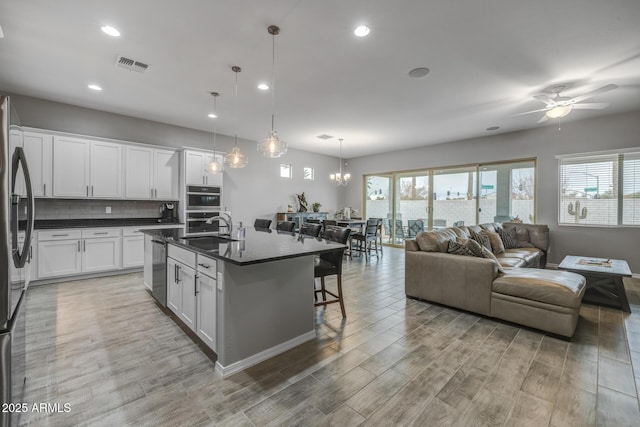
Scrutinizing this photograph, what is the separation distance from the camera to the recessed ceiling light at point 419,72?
3295 mm

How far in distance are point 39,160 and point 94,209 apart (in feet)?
3.51

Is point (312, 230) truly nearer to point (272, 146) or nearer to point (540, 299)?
point (272, 146)

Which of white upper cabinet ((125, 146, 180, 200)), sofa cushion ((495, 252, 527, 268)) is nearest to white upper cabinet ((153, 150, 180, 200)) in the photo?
white upper cabinet ((125, 146, 180, 200))

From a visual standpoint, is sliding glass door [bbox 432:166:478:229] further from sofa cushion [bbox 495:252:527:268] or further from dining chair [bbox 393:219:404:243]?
sofa cushion [bbox 495:252:527:268]

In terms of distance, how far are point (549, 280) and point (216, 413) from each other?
3.16 metres

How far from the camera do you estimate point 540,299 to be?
8.72ft

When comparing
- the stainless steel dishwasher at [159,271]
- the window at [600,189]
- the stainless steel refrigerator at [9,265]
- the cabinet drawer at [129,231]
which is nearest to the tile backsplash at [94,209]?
the cabinet drawer at [129,231]

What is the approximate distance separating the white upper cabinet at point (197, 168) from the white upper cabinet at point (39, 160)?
1928mm

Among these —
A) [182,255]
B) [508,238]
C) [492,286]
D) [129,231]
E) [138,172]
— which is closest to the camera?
[182,255]

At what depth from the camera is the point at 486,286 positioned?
9.78 feet

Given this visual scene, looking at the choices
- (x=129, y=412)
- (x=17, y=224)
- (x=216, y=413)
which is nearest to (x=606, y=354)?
(x=216, y=413)

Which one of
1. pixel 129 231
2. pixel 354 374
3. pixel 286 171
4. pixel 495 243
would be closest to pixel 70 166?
pixel 129 231

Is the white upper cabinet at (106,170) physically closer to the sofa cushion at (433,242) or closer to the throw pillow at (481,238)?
the sofa cushion at (433,242)

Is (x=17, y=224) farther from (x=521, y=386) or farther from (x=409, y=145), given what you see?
(x=409, y=145)
